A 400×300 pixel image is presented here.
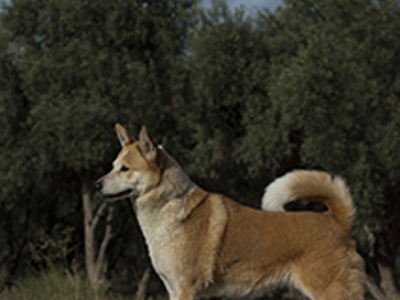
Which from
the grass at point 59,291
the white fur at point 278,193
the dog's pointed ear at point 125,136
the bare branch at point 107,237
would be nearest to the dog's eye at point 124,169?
the dog's pointed ear at point 125,136

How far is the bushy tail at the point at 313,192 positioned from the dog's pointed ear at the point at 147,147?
132 centimetres

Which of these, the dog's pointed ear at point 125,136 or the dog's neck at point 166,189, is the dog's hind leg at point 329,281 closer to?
the dog's neck at point 166,189

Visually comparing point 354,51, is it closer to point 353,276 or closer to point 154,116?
point 154,116

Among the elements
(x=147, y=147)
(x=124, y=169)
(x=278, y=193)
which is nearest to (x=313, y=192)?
(x=278, y=193)

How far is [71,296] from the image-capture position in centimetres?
823

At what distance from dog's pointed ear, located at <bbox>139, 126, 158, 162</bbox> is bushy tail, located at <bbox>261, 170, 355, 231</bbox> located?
52.1 inches

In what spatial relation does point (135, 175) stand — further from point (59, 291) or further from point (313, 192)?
point (59, 291)

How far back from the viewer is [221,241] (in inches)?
214

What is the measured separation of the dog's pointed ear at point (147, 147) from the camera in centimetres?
543

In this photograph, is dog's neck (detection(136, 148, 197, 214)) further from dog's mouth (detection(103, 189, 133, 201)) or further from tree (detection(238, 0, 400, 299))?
tree (detection(238, 0, 400, 299))

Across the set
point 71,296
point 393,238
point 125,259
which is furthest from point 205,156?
point 125,259

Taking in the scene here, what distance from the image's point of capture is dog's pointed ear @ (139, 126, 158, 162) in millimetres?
5430

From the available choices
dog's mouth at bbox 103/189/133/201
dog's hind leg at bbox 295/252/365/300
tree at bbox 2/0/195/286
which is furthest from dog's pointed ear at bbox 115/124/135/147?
tree at bbox 2/0/195/286

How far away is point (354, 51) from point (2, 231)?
43.7 feet
